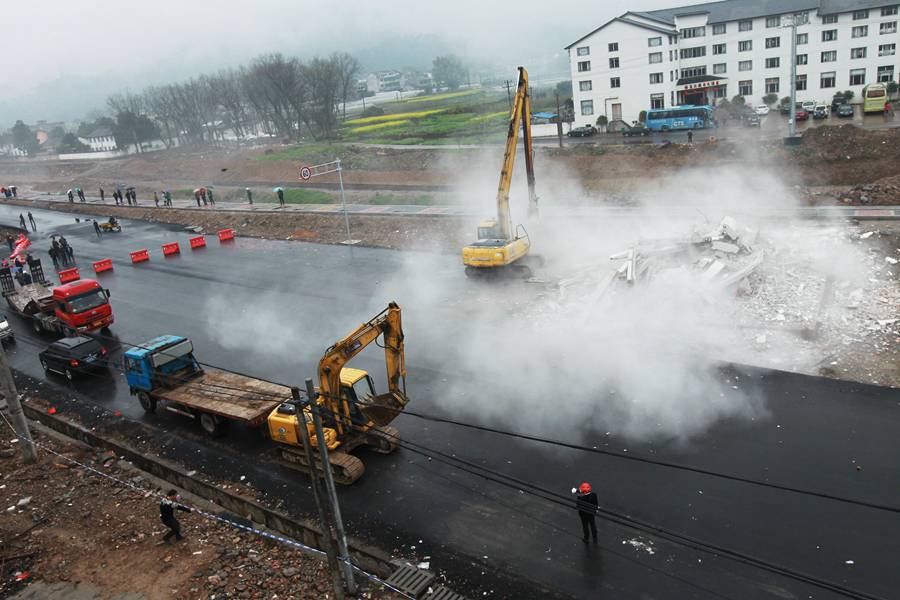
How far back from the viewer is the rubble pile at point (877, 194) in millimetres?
29406

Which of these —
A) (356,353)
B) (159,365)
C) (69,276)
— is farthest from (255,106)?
(356,353)

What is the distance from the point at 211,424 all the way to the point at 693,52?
61.0 meters

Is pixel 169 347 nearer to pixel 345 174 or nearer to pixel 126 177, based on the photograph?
pixel 345 174

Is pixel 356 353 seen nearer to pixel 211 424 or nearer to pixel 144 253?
pixel 211 424

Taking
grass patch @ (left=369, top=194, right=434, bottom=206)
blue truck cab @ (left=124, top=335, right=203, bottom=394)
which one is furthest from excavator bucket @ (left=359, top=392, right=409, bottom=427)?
grass patch @ (left=369, top=194, right=434, bottom=206)

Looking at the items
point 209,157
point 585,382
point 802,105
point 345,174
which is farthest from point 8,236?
point 802,105

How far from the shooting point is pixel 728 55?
6106 centimetres

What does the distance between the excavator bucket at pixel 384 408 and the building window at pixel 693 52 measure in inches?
2331

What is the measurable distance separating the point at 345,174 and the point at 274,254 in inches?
828

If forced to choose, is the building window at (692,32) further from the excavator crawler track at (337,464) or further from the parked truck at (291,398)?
the excavator crawler track at (337,464)

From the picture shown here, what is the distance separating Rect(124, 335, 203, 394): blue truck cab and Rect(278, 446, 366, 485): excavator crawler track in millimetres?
4961

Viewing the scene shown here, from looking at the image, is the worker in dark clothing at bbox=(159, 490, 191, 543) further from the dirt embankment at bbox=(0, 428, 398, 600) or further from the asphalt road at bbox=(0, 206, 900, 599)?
the asphalt road at bbox=(0, 206, 900, 599)

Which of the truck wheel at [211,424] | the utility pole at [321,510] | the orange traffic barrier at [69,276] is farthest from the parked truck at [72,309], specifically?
the utility pole at [321,510]

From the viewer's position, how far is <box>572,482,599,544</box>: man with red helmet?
35.8 ft
